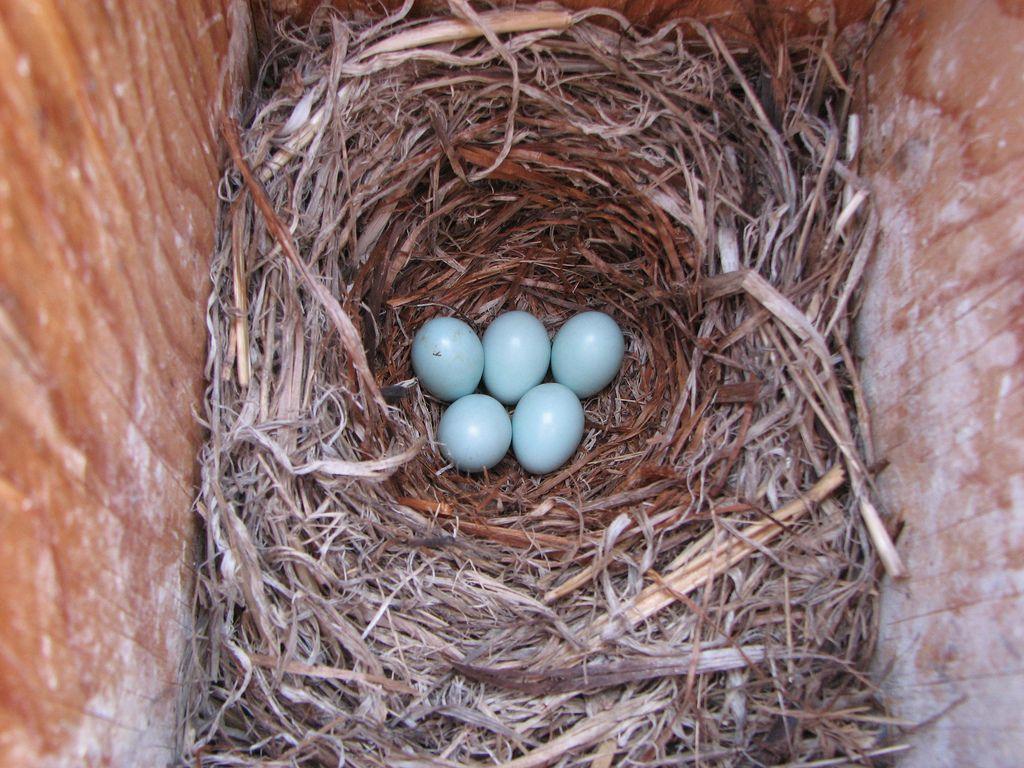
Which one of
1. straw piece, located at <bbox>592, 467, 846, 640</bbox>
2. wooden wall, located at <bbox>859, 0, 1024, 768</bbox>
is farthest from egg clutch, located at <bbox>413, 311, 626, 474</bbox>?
wooden wall, located at <bbox>859, 0, 1024, 768</bbox>

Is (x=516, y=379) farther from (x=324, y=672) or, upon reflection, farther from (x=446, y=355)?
(x=324, y=672)

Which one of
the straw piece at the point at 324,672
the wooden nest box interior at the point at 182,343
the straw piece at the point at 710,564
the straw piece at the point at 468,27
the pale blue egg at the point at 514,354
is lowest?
the straw piece at the point at 710,564

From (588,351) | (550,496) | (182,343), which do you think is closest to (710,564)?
(550,496)

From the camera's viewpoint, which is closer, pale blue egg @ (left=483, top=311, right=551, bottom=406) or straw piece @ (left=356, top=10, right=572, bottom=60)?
straw piece @ (left=356, top=10, right=572, bottom=60)

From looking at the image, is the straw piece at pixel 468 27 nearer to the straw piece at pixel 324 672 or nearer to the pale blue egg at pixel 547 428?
the pale blue egg at pixel 547 428

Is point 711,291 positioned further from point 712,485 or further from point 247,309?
point 247,309

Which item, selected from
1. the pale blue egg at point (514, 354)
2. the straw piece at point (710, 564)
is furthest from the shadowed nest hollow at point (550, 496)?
the pale blue egg at point (514, 354)

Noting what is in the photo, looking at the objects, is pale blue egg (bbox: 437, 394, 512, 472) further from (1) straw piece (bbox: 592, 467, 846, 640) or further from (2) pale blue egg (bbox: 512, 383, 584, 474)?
(1) straw piece (bbox: 592, 467, 846, 640)

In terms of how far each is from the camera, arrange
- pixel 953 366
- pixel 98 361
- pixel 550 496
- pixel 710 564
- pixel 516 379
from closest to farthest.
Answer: pixel 98 361, pixel 953 366, pixel 710 564, pixel 550 496, pixel 516 379
